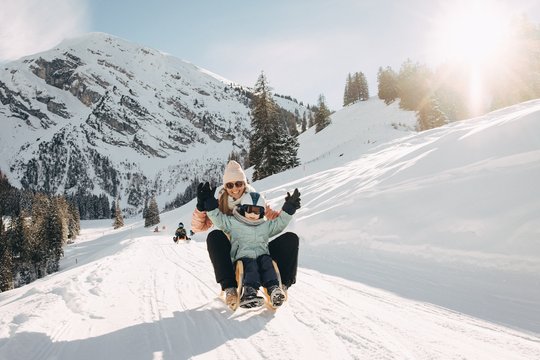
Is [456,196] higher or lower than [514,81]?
lower

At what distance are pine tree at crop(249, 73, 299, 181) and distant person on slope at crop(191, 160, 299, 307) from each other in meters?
33.0

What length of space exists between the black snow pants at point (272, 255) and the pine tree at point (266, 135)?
33.4 m

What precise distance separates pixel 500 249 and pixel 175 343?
5.15 m

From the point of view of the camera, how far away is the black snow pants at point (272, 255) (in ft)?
14.0

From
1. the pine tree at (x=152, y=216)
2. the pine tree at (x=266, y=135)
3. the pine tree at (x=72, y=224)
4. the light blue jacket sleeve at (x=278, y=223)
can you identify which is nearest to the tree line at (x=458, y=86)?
the pine tree at (x=266, y=135)

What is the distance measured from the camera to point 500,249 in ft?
18.9

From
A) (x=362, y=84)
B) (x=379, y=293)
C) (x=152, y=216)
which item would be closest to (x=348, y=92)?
(x=362, y=84)

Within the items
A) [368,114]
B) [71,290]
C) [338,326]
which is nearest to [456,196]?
[338,326]

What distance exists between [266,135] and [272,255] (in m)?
33.6

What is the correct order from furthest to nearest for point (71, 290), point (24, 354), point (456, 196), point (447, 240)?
point (456, 196)
point (447, 240)
point (71, 290)
point (24, 354)

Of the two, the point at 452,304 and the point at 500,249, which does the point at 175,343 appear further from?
the point at 500,249

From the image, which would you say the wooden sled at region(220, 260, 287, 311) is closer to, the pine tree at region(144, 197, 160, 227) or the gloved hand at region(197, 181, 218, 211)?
the gloved hand at region(197, 181, 218, 211)

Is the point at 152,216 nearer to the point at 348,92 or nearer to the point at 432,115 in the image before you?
the point at 432,115

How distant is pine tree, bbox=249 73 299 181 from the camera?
3775cm
